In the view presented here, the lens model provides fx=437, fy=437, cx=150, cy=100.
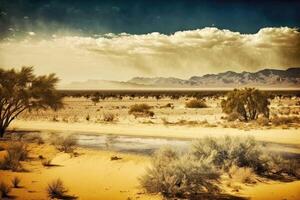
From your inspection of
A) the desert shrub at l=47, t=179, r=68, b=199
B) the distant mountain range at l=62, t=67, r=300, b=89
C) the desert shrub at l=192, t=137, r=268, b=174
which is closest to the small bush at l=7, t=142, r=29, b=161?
the desert shrub at l=47, t=179, r=68, b=199

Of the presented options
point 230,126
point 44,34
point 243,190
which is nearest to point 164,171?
point 243,190

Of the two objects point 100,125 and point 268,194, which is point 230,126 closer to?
point 100,125

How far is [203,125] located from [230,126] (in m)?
1.85

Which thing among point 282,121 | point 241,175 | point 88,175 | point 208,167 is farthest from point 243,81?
point 208,167

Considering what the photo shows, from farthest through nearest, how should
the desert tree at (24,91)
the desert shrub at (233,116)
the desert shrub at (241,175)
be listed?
the desert shrub at (233,116)
the desert tree at (24,91)
the desert shrub at (241,175)

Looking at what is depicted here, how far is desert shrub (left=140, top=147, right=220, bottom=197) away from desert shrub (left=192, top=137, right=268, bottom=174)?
1517mm

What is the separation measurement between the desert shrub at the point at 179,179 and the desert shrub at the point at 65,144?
6170mm

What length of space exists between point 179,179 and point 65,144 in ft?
24.2

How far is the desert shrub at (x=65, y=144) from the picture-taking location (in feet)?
55.0

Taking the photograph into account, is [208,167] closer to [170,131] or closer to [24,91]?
[170,131]

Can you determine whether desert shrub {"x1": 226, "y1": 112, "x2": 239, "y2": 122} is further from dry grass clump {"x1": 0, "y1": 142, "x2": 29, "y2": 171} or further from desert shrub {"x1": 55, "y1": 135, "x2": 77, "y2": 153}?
dry grass clump {"x1": 0, "y1": 142, "x2": 29, "y2": 171}

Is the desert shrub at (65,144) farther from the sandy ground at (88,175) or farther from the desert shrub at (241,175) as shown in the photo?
the desert shrub at (241,175)

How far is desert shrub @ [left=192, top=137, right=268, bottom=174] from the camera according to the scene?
13.0 meters

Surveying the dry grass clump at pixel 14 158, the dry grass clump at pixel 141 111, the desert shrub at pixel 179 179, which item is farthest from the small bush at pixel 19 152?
the dry grass clump at pixel 141 111
